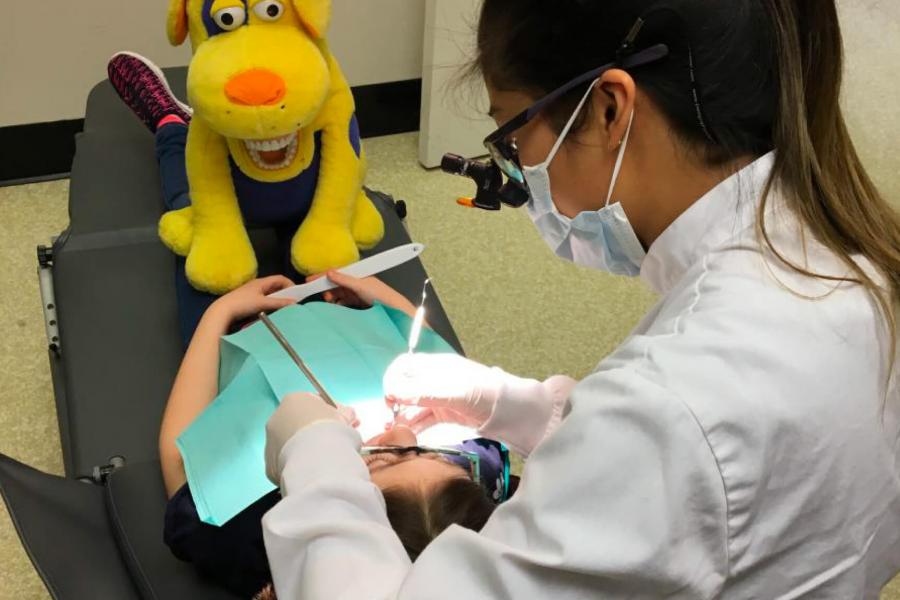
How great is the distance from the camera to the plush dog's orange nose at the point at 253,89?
1.40 meters

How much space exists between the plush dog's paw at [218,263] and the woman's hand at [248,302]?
0.05 m

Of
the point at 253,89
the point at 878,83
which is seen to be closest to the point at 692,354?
the point at 253,89

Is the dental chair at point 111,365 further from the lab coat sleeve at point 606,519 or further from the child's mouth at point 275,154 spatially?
the lab coat sleeve at point 606,519

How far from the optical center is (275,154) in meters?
1.63

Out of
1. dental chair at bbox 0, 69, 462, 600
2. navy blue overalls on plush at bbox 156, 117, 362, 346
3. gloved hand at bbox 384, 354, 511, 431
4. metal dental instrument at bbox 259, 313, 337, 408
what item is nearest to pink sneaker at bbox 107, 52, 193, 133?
dental chair at bbox 0, 69, 462, 600

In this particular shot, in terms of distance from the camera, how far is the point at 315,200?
1.70 m

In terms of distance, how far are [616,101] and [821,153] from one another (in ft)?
0.64

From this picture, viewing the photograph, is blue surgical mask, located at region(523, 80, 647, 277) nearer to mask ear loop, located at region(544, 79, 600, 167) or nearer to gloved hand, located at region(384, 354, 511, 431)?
mask ear loop, located at region(544, 79, 600, 167)

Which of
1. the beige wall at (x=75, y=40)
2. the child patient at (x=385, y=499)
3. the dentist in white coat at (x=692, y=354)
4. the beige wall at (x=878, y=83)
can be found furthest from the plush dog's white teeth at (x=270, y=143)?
the beige wall at (x=878, y=83)

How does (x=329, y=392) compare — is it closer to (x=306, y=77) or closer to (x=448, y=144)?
(x=306, y=77)

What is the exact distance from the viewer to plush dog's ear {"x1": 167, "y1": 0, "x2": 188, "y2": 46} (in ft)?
4.96

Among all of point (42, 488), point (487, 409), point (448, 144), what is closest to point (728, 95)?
point (487, 409)

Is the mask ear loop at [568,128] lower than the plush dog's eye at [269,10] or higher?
higher

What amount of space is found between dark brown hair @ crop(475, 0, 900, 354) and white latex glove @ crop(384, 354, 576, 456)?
0.57 m
